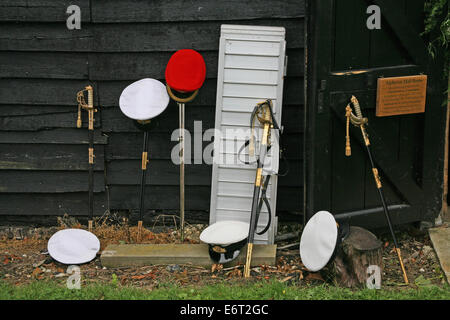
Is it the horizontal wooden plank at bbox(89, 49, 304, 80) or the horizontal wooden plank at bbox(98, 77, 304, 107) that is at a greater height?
the horizontal wooden plank at bbox(89, 49, 304, 80)

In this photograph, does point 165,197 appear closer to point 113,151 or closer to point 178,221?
point 178,221

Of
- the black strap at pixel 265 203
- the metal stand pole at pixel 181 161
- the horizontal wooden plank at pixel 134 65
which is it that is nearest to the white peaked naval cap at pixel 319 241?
the black strap at pixel 265 203

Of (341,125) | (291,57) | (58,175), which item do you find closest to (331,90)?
(341,125)

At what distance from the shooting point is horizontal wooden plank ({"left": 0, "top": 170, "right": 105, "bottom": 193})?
5.99 m

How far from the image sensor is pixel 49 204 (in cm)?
608

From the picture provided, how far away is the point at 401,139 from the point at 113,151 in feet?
8.30

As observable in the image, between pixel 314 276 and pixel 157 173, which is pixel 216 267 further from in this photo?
pixel 157 173

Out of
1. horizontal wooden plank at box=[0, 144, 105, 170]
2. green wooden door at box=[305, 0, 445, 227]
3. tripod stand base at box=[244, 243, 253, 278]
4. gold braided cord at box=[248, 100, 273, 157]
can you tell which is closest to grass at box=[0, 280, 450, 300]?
tripod stand base at box=[244, 243, 253, 278]

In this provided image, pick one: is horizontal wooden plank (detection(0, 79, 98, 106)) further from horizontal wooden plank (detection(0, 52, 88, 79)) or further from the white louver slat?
the white louver slat

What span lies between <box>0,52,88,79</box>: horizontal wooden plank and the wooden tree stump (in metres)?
2.70

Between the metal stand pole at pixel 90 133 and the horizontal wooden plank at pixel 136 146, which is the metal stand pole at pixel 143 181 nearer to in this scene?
the horizontal wooden plank at pixel 136 146

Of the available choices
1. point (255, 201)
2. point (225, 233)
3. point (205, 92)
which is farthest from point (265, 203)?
point (205, 92)

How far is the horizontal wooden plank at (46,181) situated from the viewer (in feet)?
19.7

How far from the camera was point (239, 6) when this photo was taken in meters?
5.59
